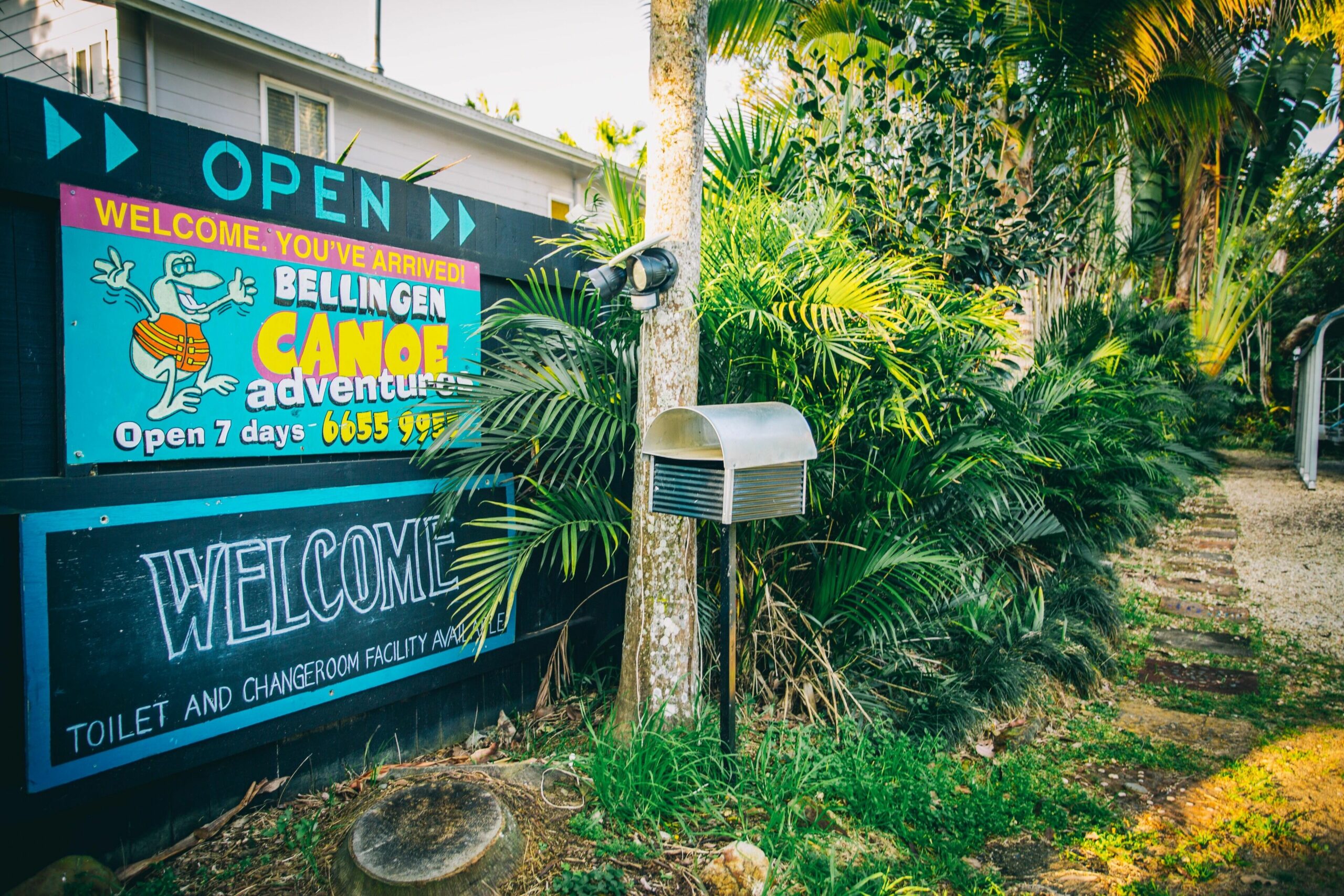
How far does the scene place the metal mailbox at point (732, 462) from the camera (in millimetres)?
2824

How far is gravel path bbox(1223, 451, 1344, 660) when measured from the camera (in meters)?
6.35

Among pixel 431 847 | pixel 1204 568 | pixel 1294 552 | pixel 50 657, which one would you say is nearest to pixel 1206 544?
pixel 1294 552

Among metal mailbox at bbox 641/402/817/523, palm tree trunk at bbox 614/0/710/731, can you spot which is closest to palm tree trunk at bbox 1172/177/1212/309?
palm tree trunk at bbox 614/0/710/731

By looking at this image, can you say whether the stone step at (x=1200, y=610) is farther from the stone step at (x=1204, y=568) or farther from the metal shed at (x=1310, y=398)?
the metal shed at (x=1310, y=398)

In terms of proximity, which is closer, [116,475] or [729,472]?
[116,475]

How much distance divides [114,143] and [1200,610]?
8.12 metres

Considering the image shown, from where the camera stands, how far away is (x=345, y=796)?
3184 millimetres

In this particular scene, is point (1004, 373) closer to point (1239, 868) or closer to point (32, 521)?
point (1239, 868)

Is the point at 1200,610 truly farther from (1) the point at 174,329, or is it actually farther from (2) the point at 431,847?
(1) the point at 174,329

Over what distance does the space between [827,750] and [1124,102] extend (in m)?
6.21

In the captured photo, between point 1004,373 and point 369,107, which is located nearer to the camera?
point 1004,373

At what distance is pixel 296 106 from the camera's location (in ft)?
29.2

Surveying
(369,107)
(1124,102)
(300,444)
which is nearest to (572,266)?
(300,444)

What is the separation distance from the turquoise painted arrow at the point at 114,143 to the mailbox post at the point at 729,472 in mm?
2049
